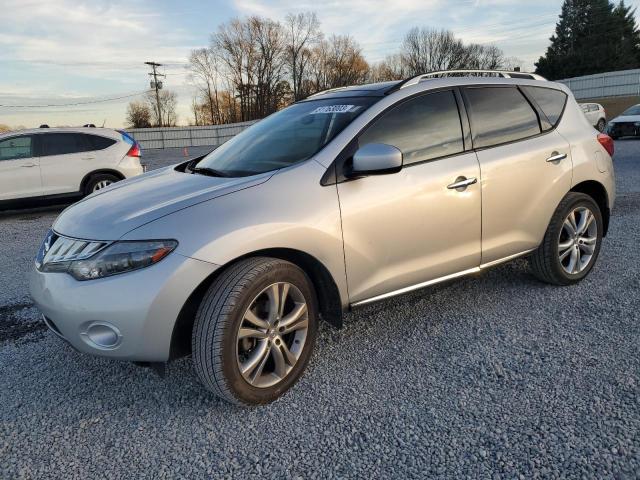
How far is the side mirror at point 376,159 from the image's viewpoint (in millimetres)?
2693

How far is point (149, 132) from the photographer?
38.6 meters

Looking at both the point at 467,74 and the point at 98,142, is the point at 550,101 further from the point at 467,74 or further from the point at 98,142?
the point at 98,142

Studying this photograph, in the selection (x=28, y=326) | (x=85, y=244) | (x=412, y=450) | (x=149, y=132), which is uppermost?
(x=149, y=132)

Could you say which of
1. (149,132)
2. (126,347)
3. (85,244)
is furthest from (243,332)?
(149,132)

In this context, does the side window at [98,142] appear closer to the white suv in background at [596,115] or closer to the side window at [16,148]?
the side window at [16,148]

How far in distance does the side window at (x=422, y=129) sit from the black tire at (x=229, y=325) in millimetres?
1006

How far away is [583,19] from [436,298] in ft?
233

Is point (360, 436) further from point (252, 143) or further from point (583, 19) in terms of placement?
point (583, 19)

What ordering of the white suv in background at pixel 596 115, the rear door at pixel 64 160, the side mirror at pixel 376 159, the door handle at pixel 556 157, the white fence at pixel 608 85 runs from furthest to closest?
the white fence at pixel 608 85 < the white suv in background at pixel 596 115 < the rear door at pixel 64 160 < the door handle at pixel 556 157 < the side mirror at pixel 376 159

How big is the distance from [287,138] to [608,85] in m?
47.1

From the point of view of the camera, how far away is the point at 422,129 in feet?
10.4

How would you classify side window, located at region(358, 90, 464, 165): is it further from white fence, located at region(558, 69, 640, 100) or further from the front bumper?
white fence, located at region(558, 69, 640, 100)

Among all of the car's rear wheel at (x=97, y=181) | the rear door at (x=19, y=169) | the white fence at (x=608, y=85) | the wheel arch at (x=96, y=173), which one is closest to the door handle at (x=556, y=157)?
the car's rear wheel at (x=97, y=181)

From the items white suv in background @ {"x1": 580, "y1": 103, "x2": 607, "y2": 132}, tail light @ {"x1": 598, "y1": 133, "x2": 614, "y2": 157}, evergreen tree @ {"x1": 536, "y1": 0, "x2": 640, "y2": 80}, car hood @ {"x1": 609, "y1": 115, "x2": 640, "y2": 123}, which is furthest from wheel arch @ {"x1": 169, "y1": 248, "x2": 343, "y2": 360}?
evergreen tree @ {"x1": 536, "y1": 0, "x2": 640, "y2": 80}
